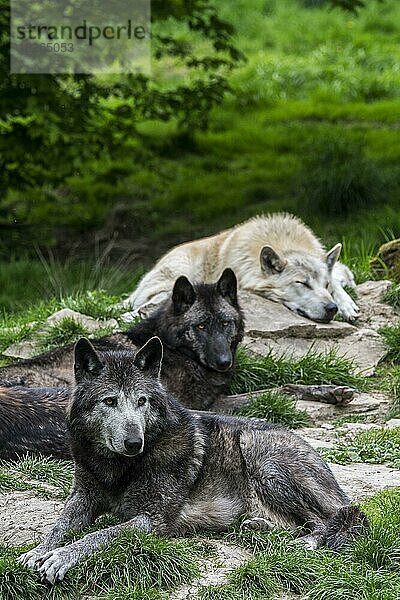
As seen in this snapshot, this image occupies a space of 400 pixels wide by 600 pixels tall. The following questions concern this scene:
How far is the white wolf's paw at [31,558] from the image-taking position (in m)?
4.82

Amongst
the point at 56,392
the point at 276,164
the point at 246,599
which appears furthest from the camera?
the point at 276,164

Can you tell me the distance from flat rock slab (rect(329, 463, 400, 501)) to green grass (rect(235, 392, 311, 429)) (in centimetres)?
106

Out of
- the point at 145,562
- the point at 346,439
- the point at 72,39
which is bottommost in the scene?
the point at 346,439

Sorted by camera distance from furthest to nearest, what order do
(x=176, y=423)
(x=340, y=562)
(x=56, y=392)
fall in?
(x=56, y=392) < (x=176, y=423) < (x=340, y=562)

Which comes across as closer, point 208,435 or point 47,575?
point 47,575

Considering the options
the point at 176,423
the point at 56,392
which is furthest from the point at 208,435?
the point at 56,392

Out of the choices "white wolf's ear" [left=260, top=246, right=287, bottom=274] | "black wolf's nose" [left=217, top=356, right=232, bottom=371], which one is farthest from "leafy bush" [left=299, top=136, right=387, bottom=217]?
"black wolf's nose" [left=217, top=356, right=232, bottom=371]

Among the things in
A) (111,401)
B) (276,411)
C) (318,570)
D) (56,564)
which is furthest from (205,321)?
(56,564)

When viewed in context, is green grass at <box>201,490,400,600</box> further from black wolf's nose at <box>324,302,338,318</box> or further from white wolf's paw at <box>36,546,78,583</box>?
black wolf's nose at <box>324,302,338,318</box>

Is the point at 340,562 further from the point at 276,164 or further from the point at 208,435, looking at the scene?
the point at 276,164

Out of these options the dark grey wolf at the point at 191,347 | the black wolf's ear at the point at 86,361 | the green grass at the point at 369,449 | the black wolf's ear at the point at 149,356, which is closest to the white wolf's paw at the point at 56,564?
the black wolf's ear at the point at 86,361

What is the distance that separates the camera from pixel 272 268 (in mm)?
10336

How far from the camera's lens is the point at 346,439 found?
7277 mm

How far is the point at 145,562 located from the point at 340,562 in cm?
98
